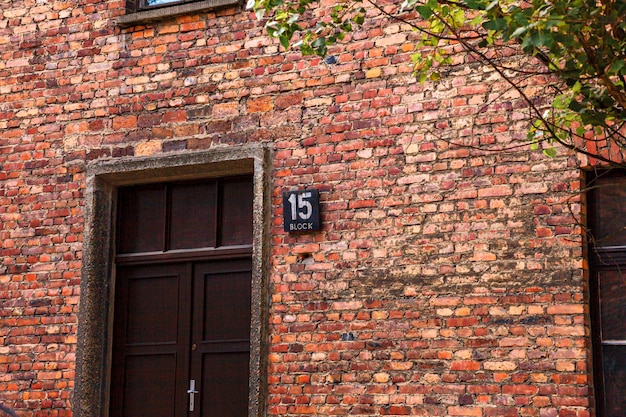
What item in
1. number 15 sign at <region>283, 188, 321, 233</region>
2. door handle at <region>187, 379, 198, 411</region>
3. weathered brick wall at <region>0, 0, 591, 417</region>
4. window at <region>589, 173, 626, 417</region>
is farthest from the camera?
door handle at <region>187, 379, 198, 411</region>

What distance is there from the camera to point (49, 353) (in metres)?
8.24

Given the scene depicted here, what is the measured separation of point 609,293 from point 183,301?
10.6ft

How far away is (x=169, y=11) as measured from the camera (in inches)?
326

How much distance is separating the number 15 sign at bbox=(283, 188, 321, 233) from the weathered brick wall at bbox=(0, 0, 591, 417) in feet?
0.25

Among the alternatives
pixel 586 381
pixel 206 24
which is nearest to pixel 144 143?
pixel 206 24

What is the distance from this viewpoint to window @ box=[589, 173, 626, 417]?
6.59 metres

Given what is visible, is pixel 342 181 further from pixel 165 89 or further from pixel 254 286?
pixel 165 89

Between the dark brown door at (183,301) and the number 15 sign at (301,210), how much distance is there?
54 cm

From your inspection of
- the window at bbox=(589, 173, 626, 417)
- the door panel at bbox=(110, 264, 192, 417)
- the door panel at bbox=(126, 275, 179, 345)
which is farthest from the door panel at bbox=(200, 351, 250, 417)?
the window at bbox=(589, 173, 626, 417)

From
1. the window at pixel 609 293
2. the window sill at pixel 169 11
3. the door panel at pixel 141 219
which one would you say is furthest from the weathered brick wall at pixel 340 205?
the door panel at pixel 141 219

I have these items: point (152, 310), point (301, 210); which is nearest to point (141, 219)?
point (152, 310)

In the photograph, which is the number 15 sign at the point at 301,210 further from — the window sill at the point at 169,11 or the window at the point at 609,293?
the window at the point at 609,293

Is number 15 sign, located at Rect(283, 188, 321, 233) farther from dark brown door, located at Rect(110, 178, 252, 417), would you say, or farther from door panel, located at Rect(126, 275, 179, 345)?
door panel, located at Rect(126, 275, 179, 345)

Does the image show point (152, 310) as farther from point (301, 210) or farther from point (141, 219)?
point (301, 210)
